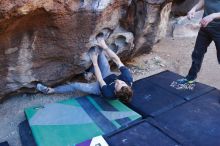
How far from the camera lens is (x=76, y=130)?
3.16 metres

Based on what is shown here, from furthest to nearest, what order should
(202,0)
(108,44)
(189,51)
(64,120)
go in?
1. (189,51)
2. (108,44)
3. (202,0)
4. (64,120)

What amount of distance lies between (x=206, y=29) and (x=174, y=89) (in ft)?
2.75

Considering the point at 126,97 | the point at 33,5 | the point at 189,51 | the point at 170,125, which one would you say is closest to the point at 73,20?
the point at 33,5

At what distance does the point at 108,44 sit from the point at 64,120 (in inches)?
57.1

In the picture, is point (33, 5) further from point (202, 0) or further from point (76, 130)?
point (202, 0)

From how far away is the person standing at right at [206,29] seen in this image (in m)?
3.05

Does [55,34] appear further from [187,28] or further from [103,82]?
[187,28]

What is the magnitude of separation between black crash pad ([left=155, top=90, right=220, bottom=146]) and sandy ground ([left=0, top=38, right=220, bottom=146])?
954mm

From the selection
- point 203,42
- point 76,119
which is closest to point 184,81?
point 203,42

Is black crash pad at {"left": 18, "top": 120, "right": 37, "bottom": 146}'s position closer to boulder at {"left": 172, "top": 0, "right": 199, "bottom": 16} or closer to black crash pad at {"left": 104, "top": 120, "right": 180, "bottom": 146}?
black crash pad at {"left": 104, "top": 120, "right": 180, "bottom": 146}

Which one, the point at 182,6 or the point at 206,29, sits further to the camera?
the point at 182,6

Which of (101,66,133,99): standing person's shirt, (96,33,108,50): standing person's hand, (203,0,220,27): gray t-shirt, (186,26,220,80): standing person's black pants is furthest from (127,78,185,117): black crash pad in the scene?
(203,0,220,27): gray t-shirt

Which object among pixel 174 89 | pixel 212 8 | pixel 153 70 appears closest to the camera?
pixel 212 8

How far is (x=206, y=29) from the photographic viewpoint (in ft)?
11.3
